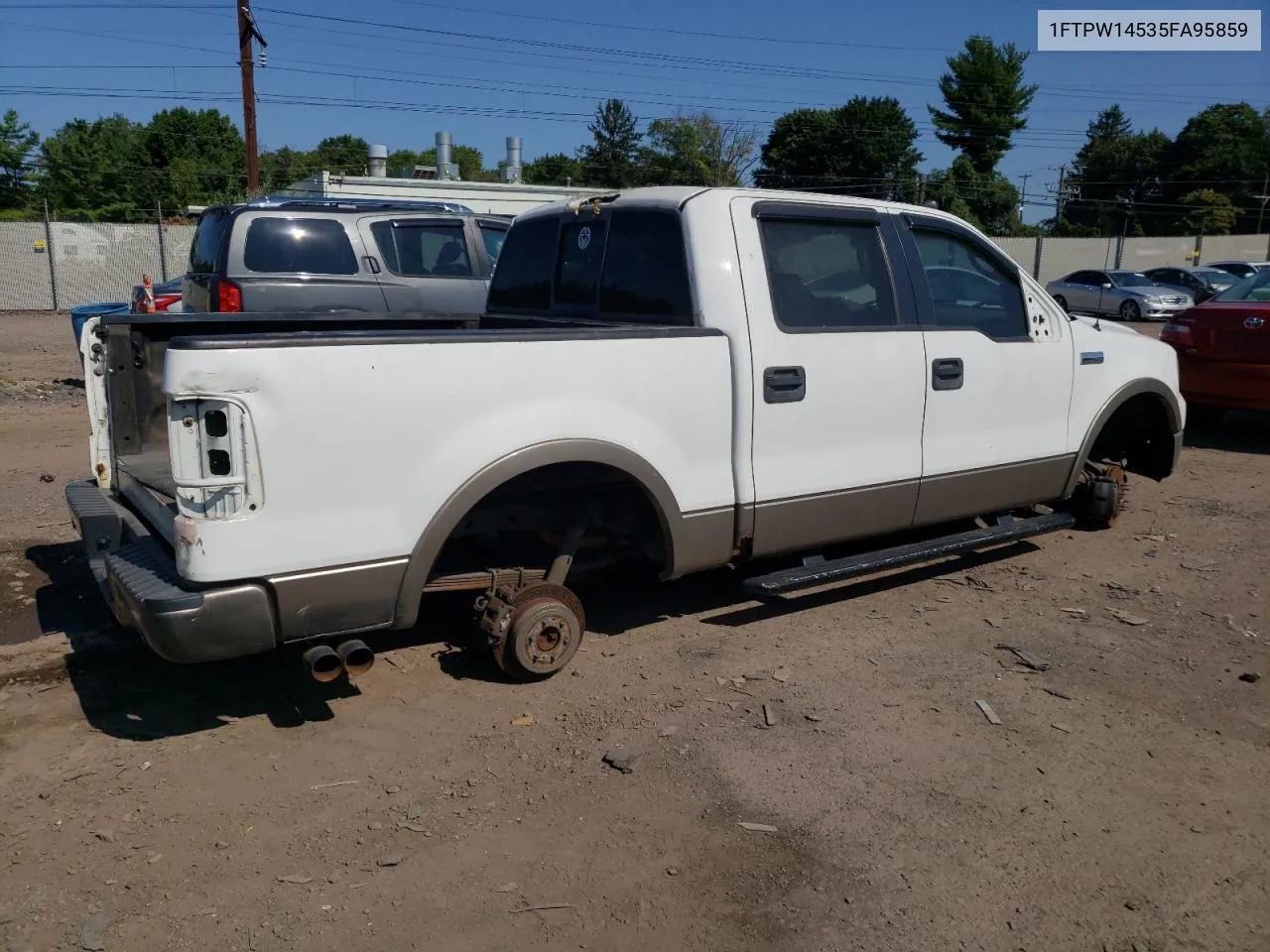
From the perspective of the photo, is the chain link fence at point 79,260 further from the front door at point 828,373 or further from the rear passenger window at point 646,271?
the front door at point 828,373

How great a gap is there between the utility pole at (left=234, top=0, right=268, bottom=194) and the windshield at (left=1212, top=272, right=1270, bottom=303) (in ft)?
65.1

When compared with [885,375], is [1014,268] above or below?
above

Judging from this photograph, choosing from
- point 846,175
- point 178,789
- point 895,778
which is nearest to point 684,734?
point 895,778

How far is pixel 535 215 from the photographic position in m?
5.62

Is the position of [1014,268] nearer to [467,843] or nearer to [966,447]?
[966,447]

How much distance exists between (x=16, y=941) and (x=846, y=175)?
225 feet

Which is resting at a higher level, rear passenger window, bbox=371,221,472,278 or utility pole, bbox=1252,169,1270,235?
utility pole, bbox=1252,169,1270,235

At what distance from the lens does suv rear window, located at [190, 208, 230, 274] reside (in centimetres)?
963

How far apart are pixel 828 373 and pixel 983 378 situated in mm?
1114

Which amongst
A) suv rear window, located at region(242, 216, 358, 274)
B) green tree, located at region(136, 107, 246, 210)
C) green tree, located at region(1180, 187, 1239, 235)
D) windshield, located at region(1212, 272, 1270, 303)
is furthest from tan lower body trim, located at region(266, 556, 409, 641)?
green tree, located at region(1180, 187, 1239, 235)

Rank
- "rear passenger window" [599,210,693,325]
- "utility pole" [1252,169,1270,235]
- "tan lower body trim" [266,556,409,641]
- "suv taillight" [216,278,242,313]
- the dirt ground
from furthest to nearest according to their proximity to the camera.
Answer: "utility pole" [1252,169,1270,235]
"suv taillight" [216,278,242,313]
"rear passenger window" [599,210,693,325]
"tan lower body trim" [266,556,409,641]
the dirt ground

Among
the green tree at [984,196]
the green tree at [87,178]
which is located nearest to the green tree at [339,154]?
the green tree at [87,178]

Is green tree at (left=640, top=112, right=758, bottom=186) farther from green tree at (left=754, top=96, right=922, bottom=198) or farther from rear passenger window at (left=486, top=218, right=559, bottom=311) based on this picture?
rear passenger window at (left=486, top=218, right=559, bottom=311)

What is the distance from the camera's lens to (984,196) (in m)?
58.8
